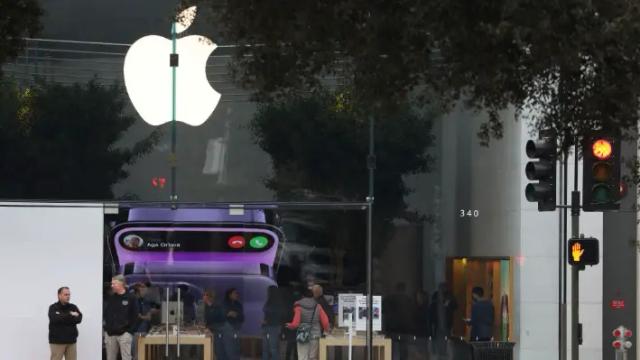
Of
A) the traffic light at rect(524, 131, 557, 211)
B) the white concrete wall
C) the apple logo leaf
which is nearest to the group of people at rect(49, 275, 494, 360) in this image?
the white concrete wall

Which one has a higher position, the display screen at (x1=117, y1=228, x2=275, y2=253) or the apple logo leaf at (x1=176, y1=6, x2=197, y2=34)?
the apple logo leaf at (x1=176, y1=6, x2=197, y2=34)

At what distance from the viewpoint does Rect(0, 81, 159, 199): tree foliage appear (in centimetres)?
1908

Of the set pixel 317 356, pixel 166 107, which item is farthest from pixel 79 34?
pixel 317 356

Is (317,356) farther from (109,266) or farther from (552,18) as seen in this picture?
(552,18)

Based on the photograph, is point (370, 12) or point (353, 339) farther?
point (353, 339)

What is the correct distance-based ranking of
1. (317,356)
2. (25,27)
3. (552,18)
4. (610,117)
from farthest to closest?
(317,356), (25,27), (610,117), (552,18)

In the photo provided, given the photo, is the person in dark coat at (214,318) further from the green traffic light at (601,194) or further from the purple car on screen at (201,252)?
the green traffic light at (601,194)

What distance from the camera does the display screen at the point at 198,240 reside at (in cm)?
1886

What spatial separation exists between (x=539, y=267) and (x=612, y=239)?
1238 mm

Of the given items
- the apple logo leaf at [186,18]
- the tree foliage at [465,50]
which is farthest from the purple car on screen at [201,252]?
the tree foliage at [465,50]

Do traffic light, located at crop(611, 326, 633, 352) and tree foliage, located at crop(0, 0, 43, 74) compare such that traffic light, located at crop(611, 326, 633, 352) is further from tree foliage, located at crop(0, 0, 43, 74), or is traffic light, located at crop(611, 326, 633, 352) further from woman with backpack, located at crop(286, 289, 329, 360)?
tree foliage, located at crop(0, 0, 43, 74)

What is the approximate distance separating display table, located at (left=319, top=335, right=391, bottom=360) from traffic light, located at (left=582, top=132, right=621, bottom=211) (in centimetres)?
512

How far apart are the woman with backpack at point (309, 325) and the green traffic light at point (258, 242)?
1051mm

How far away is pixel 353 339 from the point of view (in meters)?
18.6
